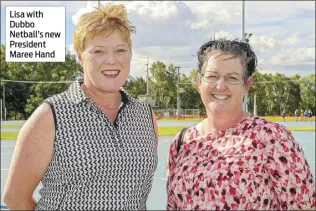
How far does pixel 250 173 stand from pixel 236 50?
0.57 meters

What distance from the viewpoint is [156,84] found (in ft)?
179

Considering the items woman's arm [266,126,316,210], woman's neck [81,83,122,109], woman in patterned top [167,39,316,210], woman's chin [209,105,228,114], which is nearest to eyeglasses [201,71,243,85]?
woman in patterned top [167,39,316,210]

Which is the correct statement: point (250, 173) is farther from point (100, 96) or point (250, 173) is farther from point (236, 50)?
point (100, 96)

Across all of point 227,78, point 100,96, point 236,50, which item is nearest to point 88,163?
A: point 100,96

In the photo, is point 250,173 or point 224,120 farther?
point 224,120

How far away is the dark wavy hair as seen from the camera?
258 centimetres

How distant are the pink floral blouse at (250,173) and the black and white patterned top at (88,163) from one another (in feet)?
0.90

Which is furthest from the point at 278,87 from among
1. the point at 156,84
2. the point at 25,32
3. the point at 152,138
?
the point at 152,138

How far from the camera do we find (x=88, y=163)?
8.21 ft

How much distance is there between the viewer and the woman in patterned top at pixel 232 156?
242 cm

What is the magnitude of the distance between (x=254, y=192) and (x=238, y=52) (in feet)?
2.11

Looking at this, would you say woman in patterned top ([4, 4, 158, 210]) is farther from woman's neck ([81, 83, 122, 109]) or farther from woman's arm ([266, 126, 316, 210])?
woman's arm ([266, 126, 316, 210])

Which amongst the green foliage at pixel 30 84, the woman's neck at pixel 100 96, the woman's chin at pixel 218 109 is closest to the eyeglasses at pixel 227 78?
the woman's chin at pixel 218 109

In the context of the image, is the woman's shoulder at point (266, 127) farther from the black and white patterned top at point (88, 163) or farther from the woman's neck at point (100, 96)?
the woman's neck at point (100, 96)
